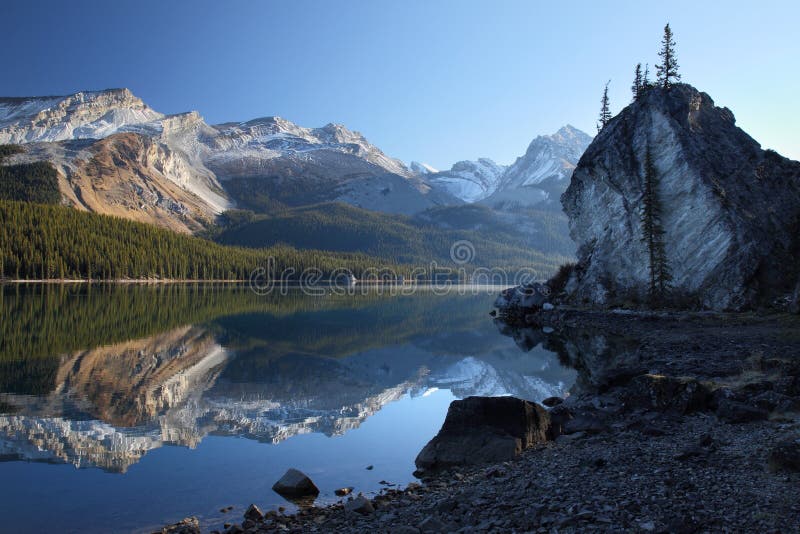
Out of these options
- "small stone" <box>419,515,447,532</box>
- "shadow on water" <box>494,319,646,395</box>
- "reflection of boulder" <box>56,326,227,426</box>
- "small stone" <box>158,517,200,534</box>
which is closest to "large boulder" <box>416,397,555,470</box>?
"small stone" <box>419,515,447,532</box>

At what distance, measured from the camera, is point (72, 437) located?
18922mm

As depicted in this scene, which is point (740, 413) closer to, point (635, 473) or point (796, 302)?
point (635, 473)

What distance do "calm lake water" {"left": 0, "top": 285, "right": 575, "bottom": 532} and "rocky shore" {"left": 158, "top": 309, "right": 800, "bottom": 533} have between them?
108 inches

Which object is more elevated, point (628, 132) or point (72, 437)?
point (628, 132)

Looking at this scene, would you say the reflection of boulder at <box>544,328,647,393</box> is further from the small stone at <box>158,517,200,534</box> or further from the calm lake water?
the small stone at <box>158,517,200,534</box>

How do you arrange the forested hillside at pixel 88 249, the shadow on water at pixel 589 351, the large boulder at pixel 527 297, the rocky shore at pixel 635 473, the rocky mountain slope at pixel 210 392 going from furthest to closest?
the forested hillside at pixel 88 249 → the large boulder at pixel 527 297 → the shadow on water at pixel 589 351 → the rocky mountain slope at pixel 210 392 → the rocky shore at pixel 635 473

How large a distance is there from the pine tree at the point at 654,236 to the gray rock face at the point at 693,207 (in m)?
0.94

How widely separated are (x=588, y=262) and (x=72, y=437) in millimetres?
Answer: 59876

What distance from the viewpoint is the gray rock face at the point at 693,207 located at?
152ft

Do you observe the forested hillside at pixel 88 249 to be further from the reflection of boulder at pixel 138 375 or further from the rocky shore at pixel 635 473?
the rocky shore at pixel 635 473

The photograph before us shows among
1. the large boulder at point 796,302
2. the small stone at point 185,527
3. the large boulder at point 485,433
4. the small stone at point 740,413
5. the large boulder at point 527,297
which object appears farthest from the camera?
the large boulder at point 527,297

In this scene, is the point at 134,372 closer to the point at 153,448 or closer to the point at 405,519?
the point at 153,448

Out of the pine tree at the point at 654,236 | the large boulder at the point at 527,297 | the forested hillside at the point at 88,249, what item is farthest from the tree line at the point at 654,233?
the forested hillside at the point at 88,249

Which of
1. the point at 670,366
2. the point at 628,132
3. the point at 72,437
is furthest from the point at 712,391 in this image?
the point at 628,132
